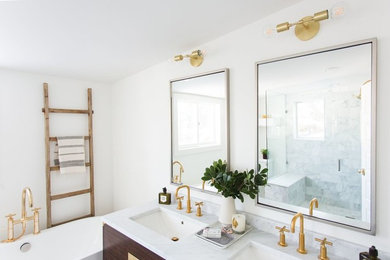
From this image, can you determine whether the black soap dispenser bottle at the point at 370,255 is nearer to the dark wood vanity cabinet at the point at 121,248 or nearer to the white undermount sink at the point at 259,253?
the white undermount sink at the point at 259,253

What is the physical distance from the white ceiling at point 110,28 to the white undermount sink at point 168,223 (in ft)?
4.68

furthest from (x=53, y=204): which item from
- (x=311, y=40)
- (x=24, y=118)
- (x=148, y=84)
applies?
(x=311, y=40)

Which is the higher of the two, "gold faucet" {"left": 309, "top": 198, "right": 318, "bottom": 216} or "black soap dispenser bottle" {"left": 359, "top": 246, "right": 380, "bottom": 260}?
"gold faucet" {"left": 309, "top": 198, "right": 318, "bottom": 216}

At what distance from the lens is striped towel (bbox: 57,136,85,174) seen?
249 centimetres

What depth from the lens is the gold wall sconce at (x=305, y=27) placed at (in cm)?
122

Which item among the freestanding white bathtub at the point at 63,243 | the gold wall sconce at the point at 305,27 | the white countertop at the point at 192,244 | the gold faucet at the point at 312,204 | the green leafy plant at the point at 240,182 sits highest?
the gold wall sconce at the point at 305,27

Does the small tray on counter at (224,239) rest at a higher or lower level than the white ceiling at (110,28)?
lower

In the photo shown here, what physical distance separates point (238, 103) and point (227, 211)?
0.79m

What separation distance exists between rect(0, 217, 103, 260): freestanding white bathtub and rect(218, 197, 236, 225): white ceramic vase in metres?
1.20

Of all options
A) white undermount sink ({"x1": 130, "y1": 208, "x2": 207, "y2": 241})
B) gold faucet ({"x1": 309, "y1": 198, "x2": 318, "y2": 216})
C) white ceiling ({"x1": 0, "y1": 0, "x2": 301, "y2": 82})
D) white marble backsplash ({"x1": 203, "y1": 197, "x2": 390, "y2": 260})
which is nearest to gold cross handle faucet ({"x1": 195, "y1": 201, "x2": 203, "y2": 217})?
white undermount sink ({"x1": 130, "y1": 208, "x2": 207, "y2": 241})

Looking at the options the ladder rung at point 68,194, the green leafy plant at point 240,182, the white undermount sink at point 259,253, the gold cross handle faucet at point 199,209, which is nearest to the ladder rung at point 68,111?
the ladder rung at point 68,194

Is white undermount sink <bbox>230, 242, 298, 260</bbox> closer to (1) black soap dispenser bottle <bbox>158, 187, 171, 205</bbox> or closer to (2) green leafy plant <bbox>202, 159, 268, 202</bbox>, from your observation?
(2) green leafy plant <bbox>202, 159, 268, 202</bbox>

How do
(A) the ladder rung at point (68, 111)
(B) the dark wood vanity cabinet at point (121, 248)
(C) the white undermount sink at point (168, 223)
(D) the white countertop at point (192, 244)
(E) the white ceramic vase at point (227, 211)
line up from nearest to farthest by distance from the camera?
(D) the white countertop at point (192, 244)
(B) the dark wood vanity cabinet at point (121, 248)
(E) the white ceramic vase at point (227, 211)
(C) the white undermount sink at point (168, 223)
(A) the ladder rung at point (68, 111)

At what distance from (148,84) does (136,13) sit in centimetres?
104
